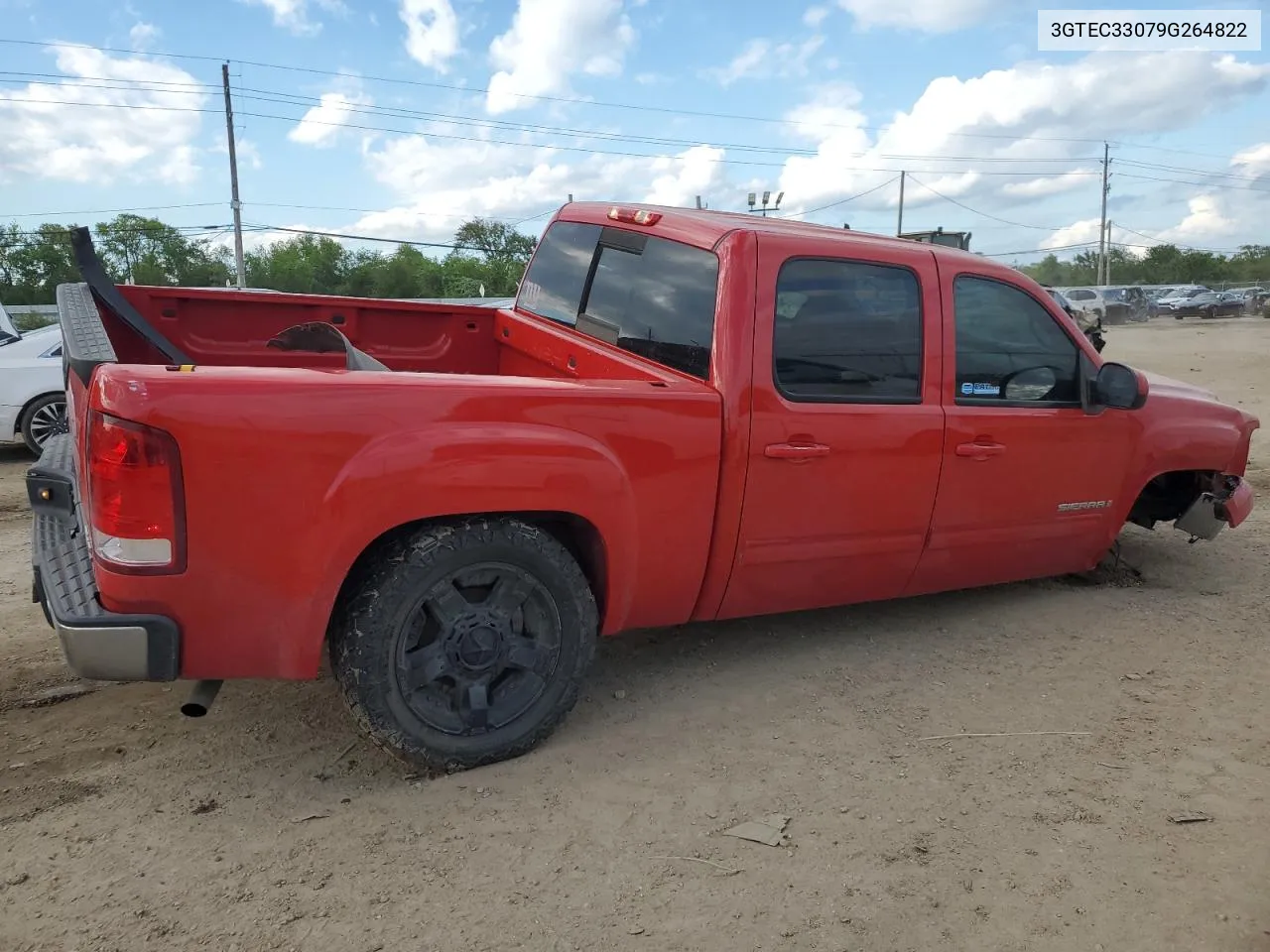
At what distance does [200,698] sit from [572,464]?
1.30 meters

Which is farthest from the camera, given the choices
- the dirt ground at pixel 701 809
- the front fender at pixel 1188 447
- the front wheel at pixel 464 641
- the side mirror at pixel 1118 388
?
the front fender at pixel 1188 447

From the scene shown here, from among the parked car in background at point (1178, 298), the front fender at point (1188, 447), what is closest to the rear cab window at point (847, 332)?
the front fender at point (1188, 447)

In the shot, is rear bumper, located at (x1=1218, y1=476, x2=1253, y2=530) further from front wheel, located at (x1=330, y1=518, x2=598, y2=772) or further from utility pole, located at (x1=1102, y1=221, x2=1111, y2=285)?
utility pole, located at (x1=1102, y1=221, x2=1111, y2=285)

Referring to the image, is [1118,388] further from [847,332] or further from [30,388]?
[30,388]

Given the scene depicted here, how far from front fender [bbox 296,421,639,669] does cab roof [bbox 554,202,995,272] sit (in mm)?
1066

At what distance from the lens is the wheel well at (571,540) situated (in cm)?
289

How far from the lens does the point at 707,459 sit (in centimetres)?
324

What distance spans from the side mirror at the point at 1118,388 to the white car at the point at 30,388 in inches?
331

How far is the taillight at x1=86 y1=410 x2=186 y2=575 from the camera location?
2.43m

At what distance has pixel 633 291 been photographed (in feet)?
12.7

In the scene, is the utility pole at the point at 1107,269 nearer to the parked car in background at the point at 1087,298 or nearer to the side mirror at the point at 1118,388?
the parked car in background at the point at 1087,298

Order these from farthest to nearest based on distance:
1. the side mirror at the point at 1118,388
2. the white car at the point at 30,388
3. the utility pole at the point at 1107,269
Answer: the utility pole at the point at 1107,269
the white car at the point at 30,388
the side mirror at the point at 1118,388

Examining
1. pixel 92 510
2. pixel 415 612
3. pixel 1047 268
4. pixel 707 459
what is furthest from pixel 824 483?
pixel 1047 268

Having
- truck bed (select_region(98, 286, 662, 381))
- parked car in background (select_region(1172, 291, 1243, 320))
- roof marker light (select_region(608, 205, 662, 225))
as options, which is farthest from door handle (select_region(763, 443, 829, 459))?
parked car in background (select_region(1172, 291, 1243, 320))
